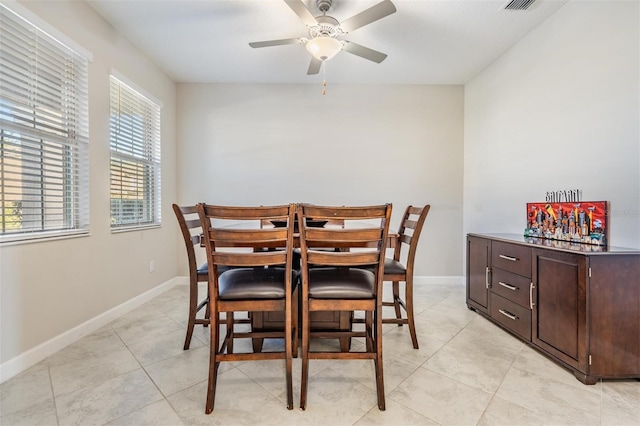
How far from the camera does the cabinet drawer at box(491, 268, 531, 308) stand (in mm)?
1935

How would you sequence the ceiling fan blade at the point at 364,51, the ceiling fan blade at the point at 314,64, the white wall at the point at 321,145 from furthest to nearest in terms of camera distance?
the white wall at the point at 321,145
the ceiling fan blade at the point at 314,64
the ceiling fan blade at the point at 364,51

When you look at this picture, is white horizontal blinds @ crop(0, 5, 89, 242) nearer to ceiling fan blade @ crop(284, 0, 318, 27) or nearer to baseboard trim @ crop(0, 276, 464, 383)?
baseboard trim @ crop(0, 276, 464, 383)

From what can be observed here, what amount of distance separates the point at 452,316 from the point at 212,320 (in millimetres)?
2146

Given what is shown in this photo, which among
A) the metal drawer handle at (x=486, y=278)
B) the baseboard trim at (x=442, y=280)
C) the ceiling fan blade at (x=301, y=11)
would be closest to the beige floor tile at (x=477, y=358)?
the metal drawer handle at (x=486, y=278)

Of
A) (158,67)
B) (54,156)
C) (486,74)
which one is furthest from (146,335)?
(486,74)

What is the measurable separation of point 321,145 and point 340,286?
2464mm

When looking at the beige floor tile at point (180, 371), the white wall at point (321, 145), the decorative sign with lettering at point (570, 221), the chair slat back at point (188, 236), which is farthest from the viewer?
the white wall at point (321, 145)

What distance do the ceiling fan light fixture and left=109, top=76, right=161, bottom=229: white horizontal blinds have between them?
186 centimetres

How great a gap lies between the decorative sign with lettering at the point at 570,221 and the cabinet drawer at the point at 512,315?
627mm

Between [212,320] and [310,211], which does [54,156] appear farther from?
[310,211]

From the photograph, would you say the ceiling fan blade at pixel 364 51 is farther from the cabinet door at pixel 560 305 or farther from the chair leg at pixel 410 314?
the cabinet door at pixel 560 305

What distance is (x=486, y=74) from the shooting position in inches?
122

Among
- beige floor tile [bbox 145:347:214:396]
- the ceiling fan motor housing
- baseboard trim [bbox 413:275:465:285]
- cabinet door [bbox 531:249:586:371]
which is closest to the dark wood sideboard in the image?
cabinet door [bbox 531:249:586:371]

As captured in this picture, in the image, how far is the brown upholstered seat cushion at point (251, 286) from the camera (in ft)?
4.49
